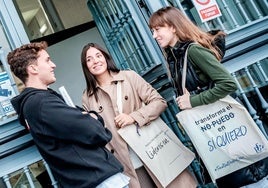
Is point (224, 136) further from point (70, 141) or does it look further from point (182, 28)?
point (70, 141)

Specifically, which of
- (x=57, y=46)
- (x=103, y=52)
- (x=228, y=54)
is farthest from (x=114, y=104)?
(x=57, y=46)

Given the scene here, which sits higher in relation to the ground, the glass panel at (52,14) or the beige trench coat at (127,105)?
the glass panel at (52,14)

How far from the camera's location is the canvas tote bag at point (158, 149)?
219 cm

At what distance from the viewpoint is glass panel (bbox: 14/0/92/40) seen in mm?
5945

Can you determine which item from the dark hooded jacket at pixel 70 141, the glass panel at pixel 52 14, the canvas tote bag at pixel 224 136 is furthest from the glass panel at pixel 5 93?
the glass panel at pixel 52 14

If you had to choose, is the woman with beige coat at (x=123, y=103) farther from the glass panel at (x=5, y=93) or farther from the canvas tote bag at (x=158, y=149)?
the glass panel at (x=5, y=93)

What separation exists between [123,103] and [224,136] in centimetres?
81

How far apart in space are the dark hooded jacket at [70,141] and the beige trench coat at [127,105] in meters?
0.42

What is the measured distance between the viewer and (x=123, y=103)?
7.77 ft

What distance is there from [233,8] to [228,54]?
0.70 metres

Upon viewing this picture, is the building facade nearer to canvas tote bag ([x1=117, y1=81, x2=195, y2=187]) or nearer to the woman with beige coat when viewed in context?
canvas tote bag ([x1=117, y1=81, x2=195, y2=187])

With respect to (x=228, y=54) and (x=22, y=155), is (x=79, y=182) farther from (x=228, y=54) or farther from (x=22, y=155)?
(x=228, y=54)

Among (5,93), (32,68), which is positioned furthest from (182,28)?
(5,93)

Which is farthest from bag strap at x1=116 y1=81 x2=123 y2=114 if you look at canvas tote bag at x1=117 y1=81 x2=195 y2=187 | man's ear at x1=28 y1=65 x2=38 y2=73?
man's ear at x1=28 y1=65 x2=38 y2=73
